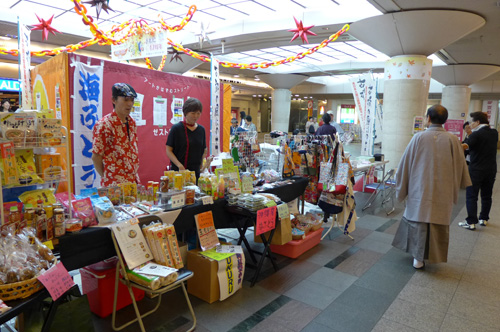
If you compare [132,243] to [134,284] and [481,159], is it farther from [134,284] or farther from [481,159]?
[481,159]

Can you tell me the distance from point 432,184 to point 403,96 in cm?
498

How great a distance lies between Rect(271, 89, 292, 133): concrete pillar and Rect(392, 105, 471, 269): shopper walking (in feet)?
43.5

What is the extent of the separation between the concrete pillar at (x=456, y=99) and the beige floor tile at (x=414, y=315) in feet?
41.2

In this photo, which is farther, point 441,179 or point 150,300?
point 441,179

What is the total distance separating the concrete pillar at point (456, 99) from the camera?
511 inches

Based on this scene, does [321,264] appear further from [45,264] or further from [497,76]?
[497,76]

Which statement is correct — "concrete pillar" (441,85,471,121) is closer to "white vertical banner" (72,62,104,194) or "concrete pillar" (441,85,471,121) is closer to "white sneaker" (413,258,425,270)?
"white sneaker" (413,258,425,270)

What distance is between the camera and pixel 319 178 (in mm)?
4043

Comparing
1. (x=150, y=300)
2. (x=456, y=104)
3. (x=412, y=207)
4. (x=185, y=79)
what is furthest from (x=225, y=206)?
(x=456, y=104)

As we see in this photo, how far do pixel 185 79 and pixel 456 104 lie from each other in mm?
12110

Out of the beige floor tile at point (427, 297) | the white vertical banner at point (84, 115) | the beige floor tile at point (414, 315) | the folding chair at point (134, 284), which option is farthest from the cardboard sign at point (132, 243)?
the white vertical banner at point (84, 115)

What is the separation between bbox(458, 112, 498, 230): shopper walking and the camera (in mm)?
4516

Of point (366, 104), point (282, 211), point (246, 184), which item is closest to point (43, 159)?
point (246, 184)

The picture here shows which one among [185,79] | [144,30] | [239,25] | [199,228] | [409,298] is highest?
[239,25]
